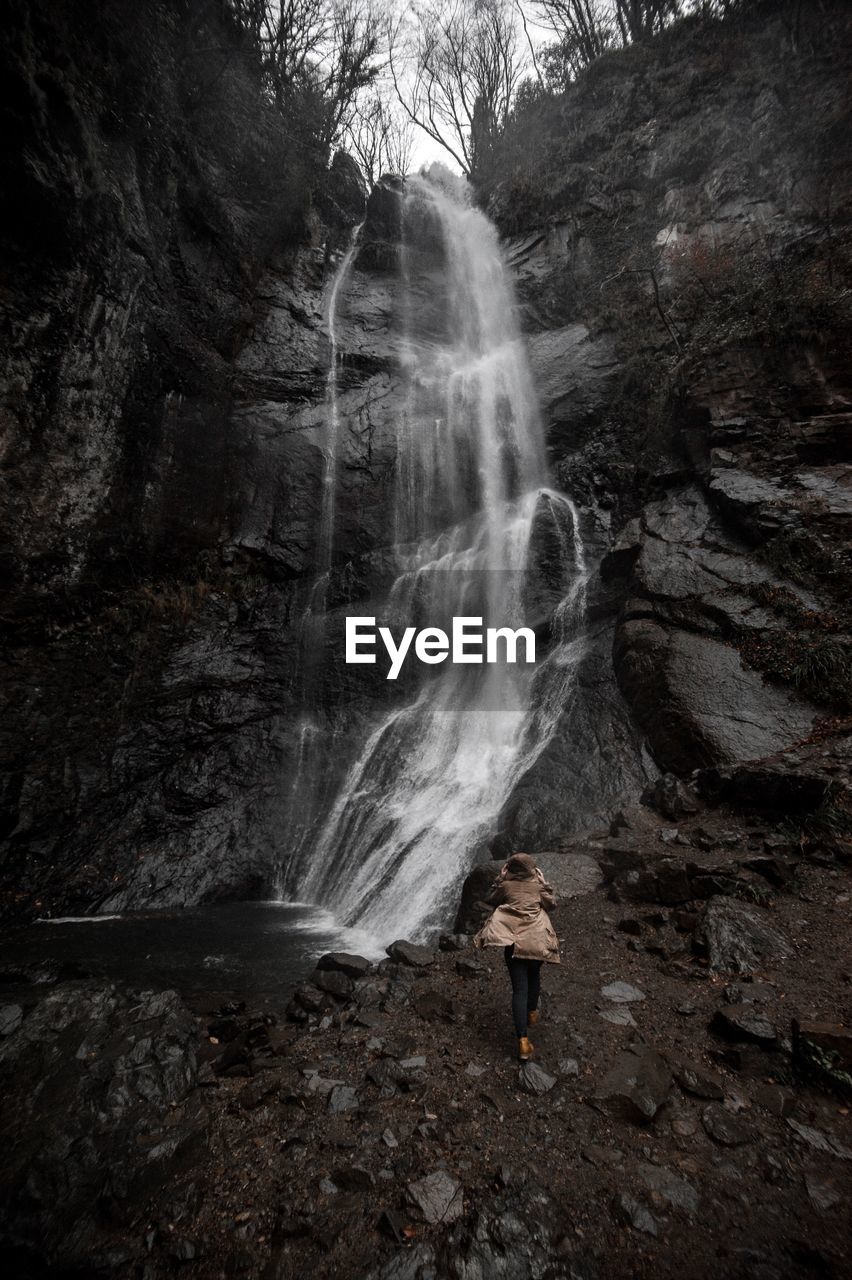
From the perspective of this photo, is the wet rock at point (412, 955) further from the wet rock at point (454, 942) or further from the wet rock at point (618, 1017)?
the wet rock at point (618, 1017)

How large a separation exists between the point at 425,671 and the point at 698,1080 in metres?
10.1

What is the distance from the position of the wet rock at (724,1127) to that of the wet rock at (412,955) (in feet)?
9.72

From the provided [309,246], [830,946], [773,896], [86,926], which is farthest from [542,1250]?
[309,246]

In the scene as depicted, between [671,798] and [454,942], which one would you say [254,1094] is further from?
[671,798]

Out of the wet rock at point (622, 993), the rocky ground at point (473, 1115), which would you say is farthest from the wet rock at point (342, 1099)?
the wet rock at point (622, 993)

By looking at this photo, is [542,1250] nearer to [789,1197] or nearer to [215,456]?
[789,1197]

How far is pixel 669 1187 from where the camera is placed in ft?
9.06

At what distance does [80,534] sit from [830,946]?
1404cm

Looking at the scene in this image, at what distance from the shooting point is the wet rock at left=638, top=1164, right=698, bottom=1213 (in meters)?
2.69

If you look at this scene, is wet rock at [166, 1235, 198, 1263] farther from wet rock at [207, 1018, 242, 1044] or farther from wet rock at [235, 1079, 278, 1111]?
wet rock at [207, 1018, 242, 1044]

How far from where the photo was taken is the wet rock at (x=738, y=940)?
4.59 metres

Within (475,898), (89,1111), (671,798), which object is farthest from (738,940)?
(89,1111)

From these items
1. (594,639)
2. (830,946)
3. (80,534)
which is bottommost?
(830,946)

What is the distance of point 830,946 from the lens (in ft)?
15.2
